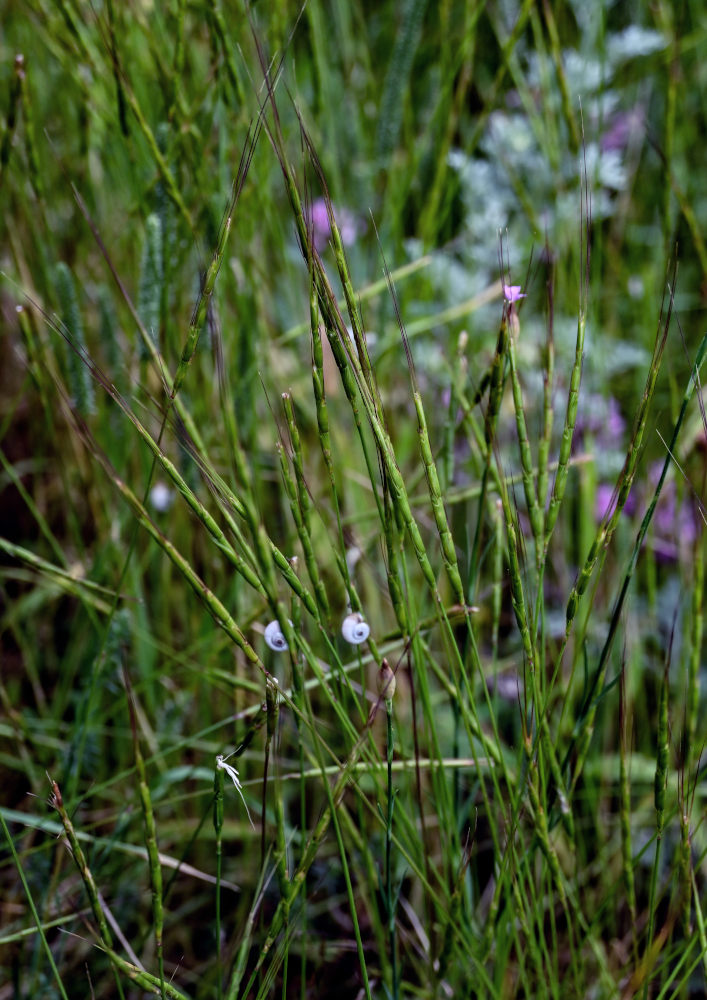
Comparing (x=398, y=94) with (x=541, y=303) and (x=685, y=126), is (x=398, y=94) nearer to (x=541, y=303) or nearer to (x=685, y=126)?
(x=541, y=303)

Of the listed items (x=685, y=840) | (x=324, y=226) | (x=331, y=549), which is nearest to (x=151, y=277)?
(x=331, y=549)

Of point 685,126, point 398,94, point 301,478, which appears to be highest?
point 685,126

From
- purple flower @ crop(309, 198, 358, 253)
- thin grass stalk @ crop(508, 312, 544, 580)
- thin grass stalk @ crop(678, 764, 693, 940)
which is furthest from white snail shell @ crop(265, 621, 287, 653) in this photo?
purple flower @ crop(309, 198, 358, 253)

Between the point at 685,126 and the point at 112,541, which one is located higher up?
the point at 685,126

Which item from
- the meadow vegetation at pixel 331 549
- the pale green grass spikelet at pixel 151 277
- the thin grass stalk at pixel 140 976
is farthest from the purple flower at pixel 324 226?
the thin grass stalk at pixel 140 976

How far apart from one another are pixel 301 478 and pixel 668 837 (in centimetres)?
76

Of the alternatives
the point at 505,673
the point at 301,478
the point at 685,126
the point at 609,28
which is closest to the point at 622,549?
the point at 505,673

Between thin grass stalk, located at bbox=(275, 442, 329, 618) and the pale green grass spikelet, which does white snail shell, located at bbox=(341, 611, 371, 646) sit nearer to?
thin grass stalk, located at bbox=(275, 442, 329, 618)

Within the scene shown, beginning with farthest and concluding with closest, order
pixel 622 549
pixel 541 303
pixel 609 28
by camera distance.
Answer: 1. pixel 609 28
2. pixel 541 303
3. pixel 622 549

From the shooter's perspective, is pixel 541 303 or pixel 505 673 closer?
pixel 505 673

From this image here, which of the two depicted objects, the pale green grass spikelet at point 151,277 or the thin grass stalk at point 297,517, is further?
the pale green grass spikelet at point 151,277

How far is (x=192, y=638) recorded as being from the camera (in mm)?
1031

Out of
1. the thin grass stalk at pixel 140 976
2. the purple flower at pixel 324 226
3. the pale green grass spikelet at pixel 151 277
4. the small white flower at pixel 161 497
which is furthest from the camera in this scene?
the purple flower at pixel 324 226

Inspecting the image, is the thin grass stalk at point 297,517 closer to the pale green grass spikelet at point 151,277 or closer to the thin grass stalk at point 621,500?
the thin grass stalk at point 621,500
